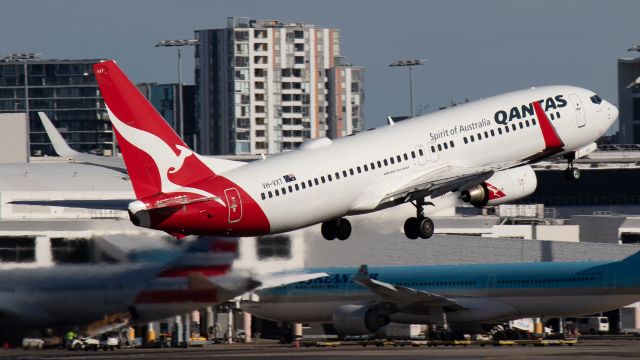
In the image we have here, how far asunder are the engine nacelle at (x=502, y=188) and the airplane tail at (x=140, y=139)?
48.8 ft

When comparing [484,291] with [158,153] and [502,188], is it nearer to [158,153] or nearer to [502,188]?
[502,188]

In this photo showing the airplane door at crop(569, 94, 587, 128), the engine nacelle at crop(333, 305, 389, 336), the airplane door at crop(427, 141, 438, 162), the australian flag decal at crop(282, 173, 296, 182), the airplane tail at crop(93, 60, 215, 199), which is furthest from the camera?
the engine nacelle at crop(333, 305, 389, 336)

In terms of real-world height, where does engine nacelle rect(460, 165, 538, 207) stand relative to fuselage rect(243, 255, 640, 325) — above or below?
above

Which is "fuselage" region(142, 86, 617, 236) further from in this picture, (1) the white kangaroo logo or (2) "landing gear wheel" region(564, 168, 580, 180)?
(2) "landing gear wheel" region(564, 168, 580, 180)

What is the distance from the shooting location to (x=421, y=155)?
71.1 metres

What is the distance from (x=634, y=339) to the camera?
107 meters

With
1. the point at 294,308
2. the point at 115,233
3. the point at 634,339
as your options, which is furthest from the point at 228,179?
the point at 634,339

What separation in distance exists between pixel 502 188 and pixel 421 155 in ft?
17.2

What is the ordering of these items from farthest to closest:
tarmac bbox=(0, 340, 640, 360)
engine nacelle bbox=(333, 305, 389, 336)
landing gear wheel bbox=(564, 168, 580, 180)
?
1. engine nacelle bbox=(333, 305, 389, 336)
2. tarmac bbox=(0, 340, 640, 360)
3. landing gear wheel bbox=(564, 168, 580, 180)

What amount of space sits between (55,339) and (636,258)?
38640mm

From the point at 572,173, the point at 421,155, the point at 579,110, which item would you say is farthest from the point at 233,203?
the point at 572,173

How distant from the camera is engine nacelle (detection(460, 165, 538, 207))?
73.3 meters

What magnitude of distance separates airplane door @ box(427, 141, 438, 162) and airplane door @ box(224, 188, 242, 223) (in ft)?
35.1

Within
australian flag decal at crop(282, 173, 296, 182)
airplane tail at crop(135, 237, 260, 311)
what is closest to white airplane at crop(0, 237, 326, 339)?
airplane tail at crop(135, 237, 260, 311)
